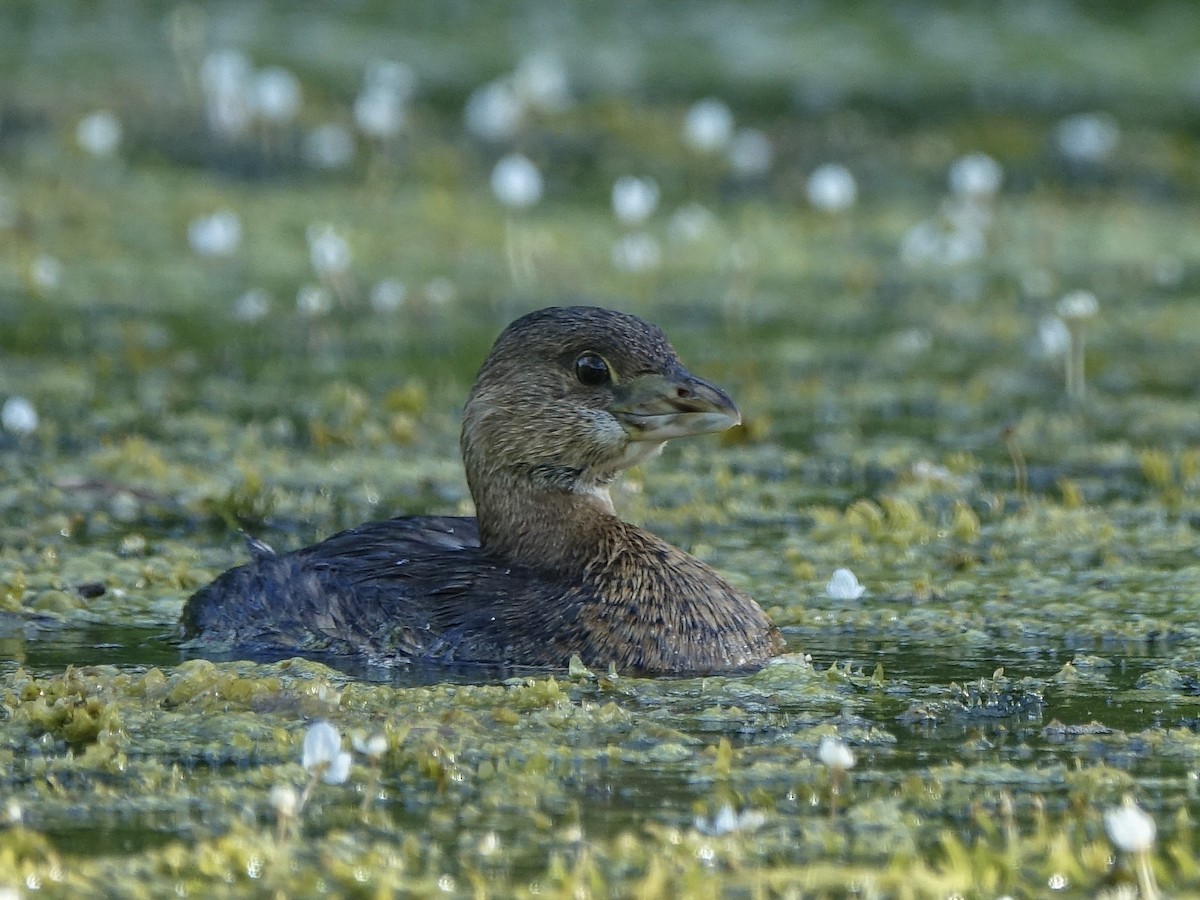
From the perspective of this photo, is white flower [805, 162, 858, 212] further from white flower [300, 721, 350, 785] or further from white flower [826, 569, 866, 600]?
white flower [300, 721, 350, 785]

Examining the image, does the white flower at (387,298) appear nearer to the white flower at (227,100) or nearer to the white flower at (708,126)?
the white flower at (708,126)

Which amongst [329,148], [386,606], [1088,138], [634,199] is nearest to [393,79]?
[329,148]

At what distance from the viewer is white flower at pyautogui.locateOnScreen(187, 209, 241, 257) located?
1394 cm

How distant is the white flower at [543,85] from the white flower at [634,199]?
3.09 feet

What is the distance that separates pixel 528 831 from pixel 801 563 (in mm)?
3421

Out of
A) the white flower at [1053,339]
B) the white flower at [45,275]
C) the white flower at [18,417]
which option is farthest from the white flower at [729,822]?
the white flower at [45,275]

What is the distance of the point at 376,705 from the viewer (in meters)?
6.48

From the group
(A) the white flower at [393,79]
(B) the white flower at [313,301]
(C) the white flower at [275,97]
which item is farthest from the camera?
(A) the white flower at [393,79]

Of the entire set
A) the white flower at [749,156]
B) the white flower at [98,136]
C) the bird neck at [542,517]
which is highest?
the white flower at [98,136]

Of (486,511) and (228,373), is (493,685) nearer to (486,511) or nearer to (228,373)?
(486,511)

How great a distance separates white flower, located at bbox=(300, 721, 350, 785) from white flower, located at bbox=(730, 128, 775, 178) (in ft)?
43.4

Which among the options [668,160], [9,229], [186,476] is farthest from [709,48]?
[186,476]

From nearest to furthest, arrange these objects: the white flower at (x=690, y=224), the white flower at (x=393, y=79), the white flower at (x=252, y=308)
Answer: the white flower at (x=252, y=308)
the white flower at (x=690, y=224)
the white flower at (x=393, y=79)

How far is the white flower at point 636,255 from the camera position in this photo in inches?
566
